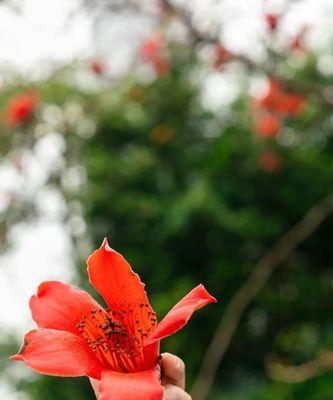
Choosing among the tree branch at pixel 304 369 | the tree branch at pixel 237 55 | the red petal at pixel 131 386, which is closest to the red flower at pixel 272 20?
the tree branch at pixel 237 55

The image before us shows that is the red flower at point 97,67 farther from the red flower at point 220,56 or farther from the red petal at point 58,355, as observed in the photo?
the red petal at point 58,355

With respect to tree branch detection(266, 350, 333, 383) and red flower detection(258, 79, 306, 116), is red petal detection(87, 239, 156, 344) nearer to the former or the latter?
tree branch detection(266, 350, 333, 383)

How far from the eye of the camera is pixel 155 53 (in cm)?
420

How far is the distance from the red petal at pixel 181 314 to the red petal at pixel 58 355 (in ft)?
0.24

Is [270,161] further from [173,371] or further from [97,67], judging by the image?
[173,371]

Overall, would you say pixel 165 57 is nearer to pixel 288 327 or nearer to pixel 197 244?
pixel 197 244

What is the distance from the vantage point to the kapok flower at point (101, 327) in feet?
2.34

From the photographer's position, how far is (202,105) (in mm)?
5125

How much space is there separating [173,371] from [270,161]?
381cm

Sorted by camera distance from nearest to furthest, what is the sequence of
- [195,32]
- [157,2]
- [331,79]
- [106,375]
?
[106,375]
[195,32]
[157,2]
[331,79]

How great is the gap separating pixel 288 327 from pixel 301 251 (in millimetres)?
577

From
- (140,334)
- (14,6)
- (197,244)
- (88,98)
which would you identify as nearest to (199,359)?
(197,244)

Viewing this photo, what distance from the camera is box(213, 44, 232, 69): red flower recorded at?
2869 mm

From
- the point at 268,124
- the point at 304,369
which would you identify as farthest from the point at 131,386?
the point at 268,124
